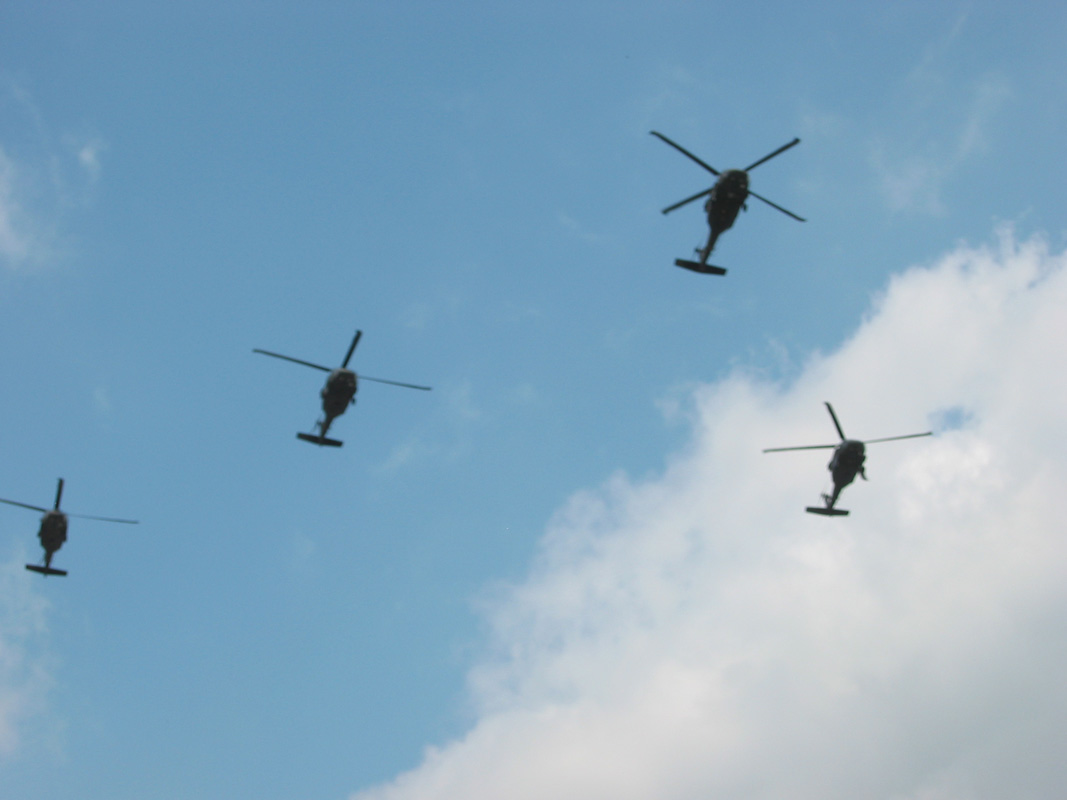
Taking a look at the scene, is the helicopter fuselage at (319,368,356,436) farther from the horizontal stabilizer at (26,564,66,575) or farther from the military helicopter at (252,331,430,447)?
the horizontal stabilizer at (26,564,66,575)

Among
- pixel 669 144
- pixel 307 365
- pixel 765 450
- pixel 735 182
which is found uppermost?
pixel 669 144

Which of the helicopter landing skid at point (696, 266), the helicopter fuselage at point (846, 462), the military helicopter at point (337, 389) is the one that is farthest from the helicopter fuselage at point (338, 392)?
the helicopter fuselage at point (846, 462)

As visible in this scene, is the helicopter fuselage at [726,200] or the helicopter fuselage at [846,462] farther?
the helicopter fuselage at [846,462]

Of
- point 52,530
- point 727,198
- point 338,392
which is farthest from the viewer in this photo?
point 52,530

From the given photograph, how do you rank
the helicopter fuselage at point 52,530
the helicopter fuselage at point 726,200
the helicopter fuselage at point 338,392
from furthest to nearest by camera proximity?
the helicopter fuselage at point 52,530, the helicopter fuselage at point 338,392, the helicopter fuselage at point 726,200

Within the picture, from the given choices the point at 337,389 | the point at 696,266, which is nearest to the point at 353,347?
the point at 337,389

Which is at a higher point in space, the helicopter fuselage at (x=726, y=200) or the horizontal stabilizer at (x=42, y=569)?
the helicopter fuselage at (x=726, y=200)

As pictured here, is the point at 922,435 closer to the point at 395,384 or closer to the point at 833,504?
the point at 833,504

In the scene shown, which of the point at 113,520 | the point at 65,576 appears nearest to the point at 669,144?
the point at 113,520

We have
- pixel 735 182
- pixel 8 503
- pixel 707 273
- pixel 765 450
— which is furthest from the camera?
pixel 8 503

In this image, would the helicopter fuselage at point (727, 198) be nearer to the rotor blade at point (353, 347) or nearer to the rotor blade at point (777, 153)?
the rotor blade at point (777, 153)

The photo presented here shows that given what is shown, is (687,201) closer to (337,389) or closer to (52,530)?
(337,389)

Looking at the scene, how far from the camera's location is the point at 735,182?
129 feet

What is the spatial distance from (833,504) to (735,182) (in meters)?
17.5
